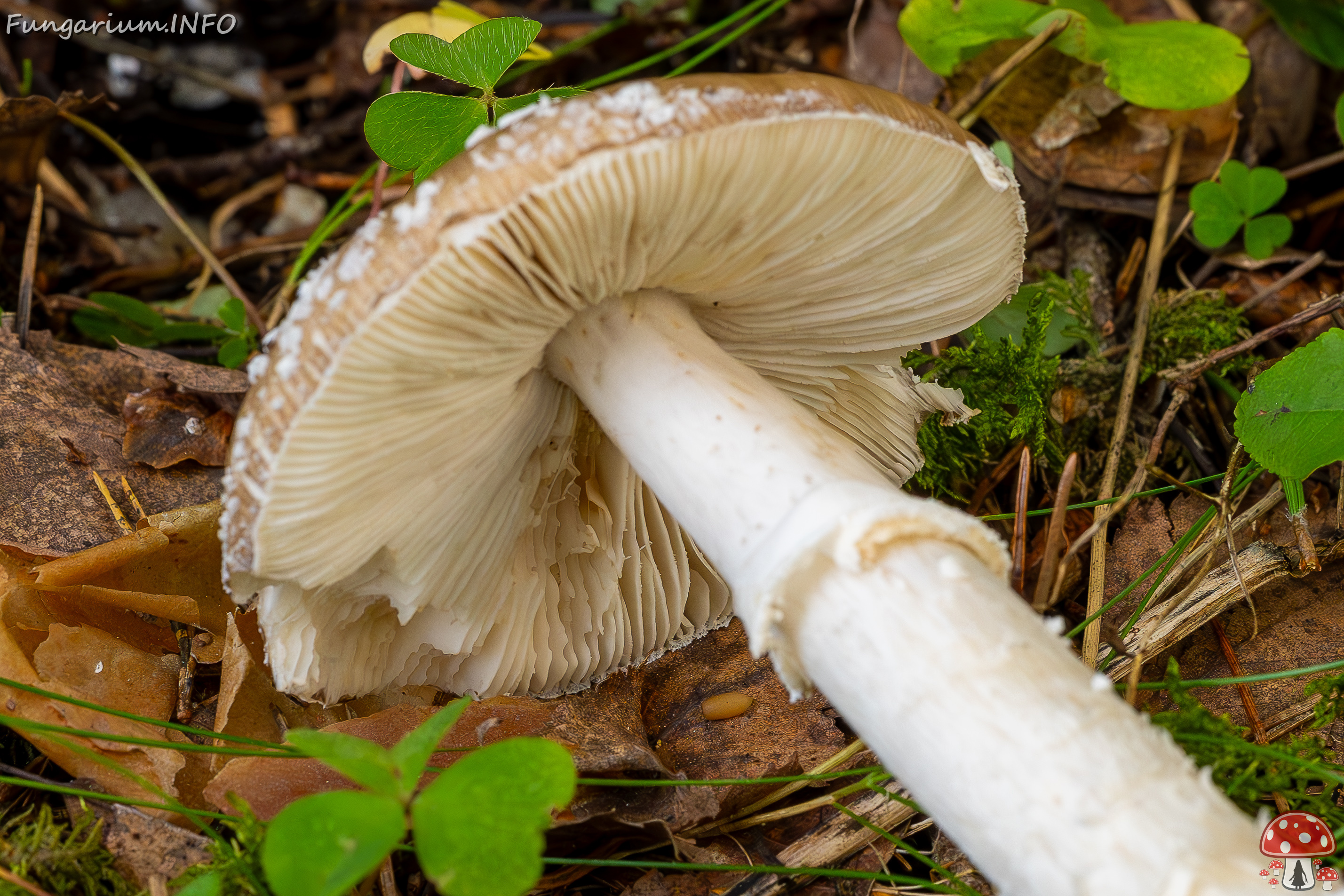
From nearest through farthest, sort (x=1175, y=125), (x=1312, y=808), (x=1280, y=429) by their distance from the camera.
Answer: (x=1312, y=808) < (x=1280, y=429) < (x=1175, y=125)

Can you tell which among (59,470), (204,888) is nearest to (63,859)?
(204,888)

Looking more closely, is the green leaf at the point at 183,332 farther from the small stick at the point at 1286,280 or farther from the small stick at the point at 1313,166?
the small stick at the point at 1313,166

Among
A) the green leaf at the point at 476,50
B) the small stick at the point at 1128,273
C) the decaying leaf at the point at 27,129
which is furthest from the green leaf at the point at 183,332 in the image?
the small stick at the point at 1128,273

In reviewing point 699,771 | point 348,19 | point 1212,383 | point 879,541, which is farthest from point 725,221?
point 348,19

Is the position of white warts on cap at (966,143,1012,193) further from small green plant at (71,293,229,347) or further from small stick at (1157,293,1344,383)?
small green plant at (71,293,229,347)

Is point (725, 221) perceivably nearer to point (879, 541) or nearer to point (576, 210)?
point (576, 210)
